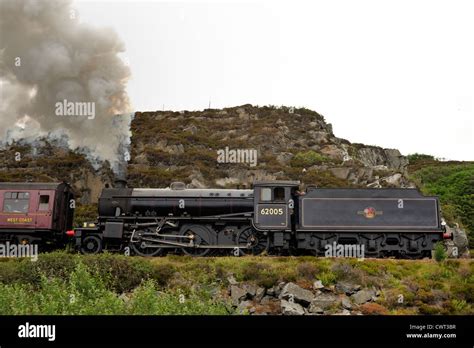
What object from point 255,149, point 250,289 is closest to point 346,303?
point 250,289

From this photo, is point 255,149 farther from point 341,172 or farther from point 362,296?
point 362,296

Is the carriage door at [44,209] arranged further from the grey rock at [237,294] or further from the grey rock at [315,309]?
the grey rock at [315,309]

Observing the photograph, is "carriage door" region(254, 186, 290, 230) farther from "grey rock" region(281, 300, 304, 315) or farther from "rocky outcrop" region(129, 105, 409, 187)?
"rocky outcrop" region(129, 105, 409, 187)

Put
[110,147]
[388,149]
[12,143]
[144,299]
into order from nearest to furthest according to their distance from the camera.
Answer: [144,299] < [110,147] < [12,143] < [388,149]

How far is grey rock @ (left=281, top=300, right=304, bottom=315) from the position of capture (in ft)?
54.8

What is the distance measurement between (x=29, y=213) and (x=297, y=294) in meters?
11.8

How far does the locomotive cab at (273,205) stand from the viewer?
21.2 m

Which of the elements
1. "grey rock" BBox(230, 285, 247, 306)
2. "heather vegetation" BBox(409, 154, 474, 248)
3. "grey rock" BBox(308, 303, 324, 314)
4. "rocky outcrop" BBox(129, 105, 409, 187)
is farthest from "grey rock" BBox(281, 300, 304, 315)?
"heather vegetation" BBox(409, 154, 474, 248)

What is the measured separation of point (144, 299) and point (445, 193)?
5167cm

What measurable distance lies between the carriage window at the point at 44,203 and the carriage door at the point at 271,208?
28.8 ft

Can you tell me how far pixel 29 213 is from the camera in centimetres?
2256
